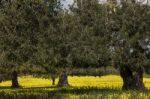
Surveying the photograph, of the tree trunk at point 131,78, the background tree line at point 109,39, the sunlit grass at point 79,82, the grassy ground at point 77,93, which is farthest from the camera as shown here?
the sunlit grass at point 79,82

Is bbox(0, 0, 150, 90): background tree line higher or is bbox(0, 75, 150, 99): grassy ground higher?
bbox(0, 0, 150, 90): background tree line

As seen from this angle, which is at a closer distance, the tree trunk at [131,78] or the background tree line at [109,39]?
the background tree line at [109,39]

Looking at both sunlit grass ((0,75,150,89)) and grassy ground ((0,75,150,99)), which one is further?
sunlit grass ((0,75,150,89))

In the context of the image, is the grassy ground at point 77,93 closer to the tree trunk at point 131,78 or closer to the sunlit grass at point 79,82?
the tree trunk at point 131,78

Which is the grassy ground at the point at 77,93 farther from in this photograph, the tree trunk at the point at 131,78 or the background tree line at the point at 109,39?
the background tree line at the point at 109,39

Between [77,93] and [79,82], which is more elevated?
[77,93]

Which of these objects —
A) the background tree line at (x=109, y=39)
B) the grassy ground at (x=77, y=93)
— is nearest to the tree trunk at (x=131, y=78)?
the background tree line at (x=109, y=39)

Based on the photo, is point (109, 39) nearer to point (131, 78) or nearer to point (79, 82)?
point (131, 78)

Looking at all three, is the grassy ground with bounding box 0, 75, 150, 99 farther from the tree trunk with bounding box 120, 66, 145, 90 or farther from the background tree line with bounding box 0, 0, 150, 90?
the background tree line with bounding box 0, 0, 150, 90

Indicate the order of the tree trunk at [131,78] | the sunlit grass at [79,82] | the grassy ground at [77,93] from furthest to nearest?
the sunlit grass at [79,82] < the tree trunk at [131,78] < the grassy ground at [77,93]

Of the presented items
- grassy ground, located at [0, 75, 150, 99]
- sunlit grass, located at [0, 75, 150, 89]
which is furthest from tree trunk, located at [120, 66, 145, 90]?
sunlit grass, located at [0, 75, 150, 89]

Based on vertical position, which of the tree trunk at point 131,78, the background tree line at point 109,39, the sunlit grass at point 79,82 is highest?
the background tree line at point 109,39

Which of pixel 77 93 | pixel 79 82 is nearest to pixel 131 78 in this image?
pixel 77 93

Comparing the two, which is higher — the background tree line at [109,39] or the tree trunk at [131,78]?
the background tree line at [109,39]
